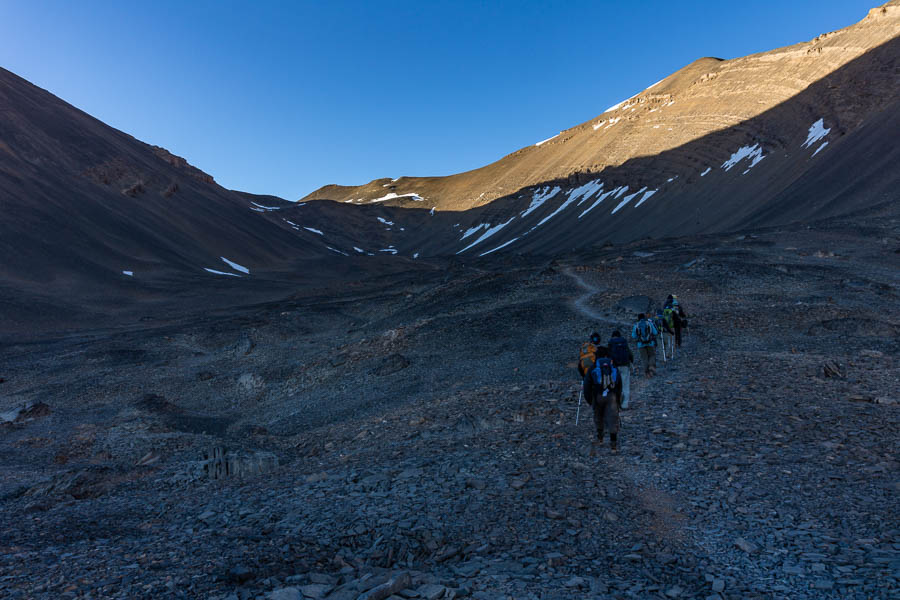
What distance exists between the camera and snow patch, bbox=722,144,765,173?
72.1m

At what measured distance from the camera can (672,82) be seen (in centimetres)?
12762

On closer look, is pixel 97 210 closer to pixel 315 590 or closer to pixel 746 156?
pixel 315 590

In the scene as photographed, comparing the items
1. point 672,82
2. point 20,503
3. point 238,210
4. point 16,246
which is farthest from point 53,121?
point 672,82

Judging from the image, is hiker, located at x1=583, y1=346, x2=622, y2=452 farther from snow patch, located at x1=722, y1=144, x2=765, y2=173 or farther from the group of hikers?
snow patch, located at x1=722, y1=144, x2=765, y2=173

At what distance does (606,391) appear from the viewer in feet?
27.9

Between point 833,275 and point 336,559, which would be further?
point 833,275

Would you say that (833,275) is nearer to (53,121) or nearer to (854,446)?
(854,446)

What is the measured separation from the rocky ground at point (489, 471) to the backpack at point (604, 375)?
3.48 ft

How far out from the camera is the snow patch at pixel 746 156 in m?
72.1

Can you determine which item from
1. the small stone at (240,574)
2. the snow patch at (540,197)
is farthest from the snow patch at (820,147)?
the small stone at (240,574)

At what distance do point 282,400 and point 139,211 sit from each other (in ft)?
237

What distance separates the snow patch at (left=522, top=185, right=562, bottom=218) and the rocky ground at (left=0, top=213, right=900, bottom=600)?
301ft

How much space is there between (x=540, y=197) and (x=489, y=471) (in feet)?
366

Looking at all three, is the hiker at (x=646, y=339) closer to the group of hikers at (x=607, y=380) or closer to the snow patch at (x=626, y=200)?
the group of hikers at (x=607, y=380)
